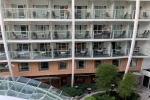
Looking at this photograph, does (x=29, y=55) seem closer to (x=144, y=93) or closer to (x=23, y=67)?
(x=23, y=67)

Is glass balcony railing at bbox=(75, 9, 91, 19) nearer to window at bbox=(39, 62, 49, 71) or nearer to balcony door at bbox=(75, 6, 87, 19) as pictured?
balcony door at bbox=(75, 6, 87, 19)

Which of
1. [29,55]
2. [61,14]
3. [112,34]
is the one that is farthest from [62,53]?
[112,34]

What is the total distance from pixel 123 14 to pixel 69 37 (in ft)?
25.4

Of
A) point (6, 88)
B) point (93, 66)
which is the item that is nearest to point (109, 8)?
point (93, 66)

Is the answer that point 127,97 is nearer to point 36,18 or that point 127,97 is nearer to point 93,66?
point 93,66

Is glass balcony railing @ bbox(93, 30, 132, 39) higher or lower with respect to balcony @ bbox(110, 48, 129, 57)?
higher

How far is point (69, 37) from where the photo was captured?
16.5 meters

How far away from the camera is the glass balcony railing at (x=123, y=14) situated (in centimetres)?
1612

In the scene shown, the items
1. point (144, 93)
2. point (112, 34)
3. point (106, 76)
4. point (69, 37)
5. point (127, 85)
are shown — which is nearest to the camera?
point (127, 85)

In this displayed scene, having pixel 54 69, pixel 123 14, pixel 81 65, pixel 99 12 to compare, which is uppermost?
pixel 99 12

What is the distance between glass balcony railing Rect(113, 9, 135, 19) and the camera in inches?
634

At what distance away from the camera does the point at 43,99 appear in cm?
1013

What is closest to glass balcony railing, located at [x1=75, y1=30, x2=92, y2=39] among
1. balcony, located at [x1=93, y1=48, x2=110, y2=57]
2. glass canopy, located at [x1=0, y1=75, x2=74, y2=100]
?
balcony, located at [x1=93, y1=48, x2=110, y2=57]

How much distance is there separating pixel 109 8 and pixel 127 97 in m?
11.0
